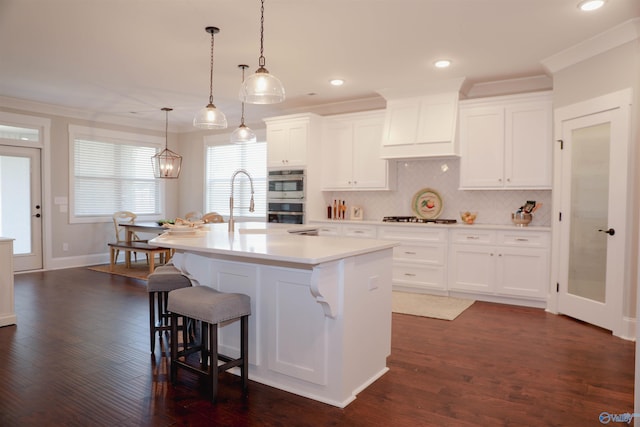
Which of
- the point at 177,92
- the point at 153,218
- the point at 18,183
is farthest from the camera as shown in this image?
the point at 153,218

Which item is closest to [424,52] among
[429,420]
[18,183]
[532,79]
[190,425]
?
[532,79]

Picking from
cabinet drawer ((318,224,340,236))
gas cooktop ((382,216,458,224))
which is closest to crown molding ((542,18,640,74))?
gas cooktop ((382,216,458,224))

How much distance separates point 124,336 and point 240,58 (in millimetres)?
2919

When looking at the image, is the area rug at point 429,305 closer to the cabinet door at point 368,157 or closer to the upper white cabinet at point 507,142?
the upper white cabinet at point 507,142

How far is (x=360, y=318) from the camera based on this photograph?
8.58ft

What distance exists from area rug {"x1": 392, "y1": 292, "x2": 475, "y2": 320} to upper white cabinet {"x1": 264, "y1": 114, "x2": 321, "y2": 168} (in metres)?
2.39

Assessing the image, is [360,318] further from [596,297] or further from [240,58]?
[240,58]

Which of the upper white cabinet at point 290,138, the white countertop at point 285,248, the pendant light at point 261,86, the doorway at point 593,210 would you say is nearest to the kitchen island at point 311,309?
the white countertop at point 285,248

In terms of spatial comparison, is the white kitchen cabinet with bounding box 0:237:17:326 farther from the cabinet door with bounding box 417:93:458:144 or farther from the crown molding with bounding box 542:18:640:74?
the crown molding with bounding box 542:18:640:74

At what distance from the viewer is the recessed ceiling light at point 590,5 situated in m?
3.14

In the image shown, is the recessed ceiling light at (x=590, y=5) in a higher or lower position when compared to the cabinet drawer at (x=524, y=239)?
higher

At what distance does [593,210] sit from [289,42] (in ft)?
10.8

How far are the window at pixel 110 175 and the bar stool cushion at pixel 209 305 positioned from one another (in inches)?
222

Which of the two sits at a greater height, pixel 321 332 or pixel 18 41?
pixel 18 41
